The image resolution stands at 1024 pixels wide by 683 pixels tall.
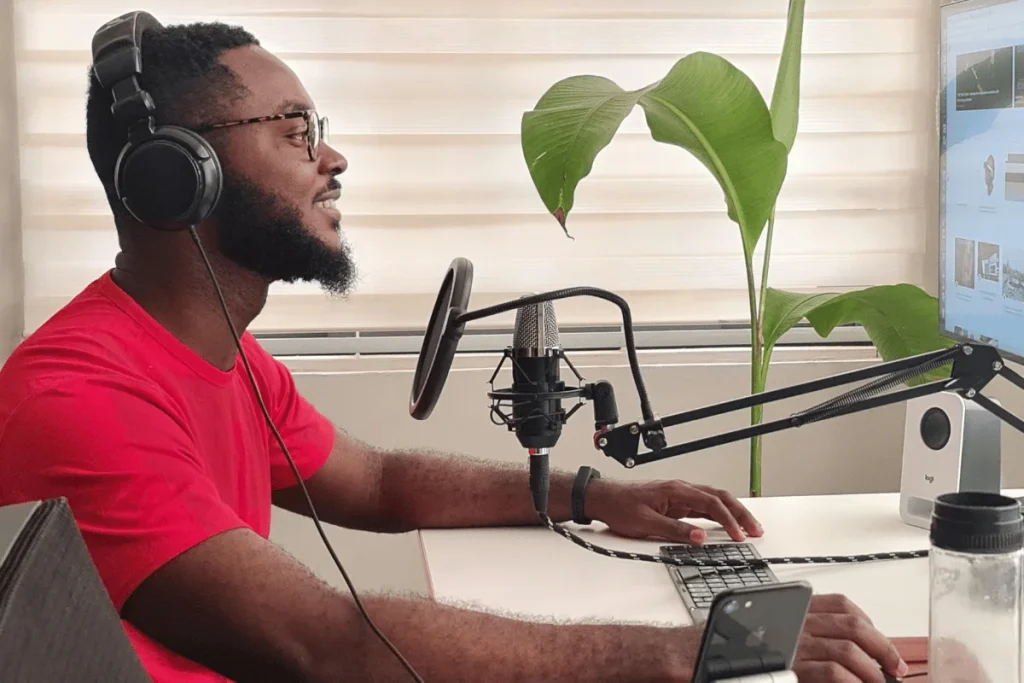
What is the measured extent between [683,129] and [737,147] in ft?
0.30

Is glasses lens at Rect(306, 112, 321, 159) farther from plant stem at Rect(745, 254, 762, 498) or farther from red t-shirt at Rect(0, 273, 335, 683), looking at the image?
plant stem at Rect(745, 254, 762, 498)

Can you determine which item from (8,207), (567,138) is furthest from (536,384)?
(8,207)

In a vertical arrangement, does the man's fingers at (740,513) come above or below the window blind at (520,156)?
below

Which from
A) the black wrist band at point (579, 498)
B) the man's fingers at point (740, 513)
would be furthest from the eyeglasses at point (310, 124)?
the man's fingers at point (740, 513)

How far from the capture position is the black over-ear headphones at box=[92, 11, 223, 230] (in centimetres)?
122

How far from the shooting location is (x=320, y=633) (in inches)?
45.1

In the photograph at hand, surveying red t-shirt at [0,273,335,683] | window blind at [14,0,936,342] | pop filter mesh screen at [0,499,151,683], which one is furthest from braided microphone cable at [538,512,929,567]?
window blind at [14,0,936,342]

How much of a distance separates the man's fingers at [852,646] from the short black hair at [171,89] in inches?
33.2

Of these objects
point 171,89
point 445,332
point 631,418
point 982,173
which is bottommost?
point 631,418

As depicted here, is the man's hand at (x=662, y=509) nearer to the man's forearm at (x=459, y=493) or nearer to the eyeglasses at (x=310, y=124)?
the man's forearm at (x=459, y=493)

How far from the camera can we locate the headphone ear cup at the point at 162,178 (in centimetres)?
122

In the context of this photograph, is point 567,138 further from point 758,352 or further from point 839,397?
point 839,397

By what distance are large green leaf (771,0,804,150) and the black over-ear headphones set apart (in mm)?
1074

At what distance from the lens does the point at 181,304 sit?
137 centimetres
